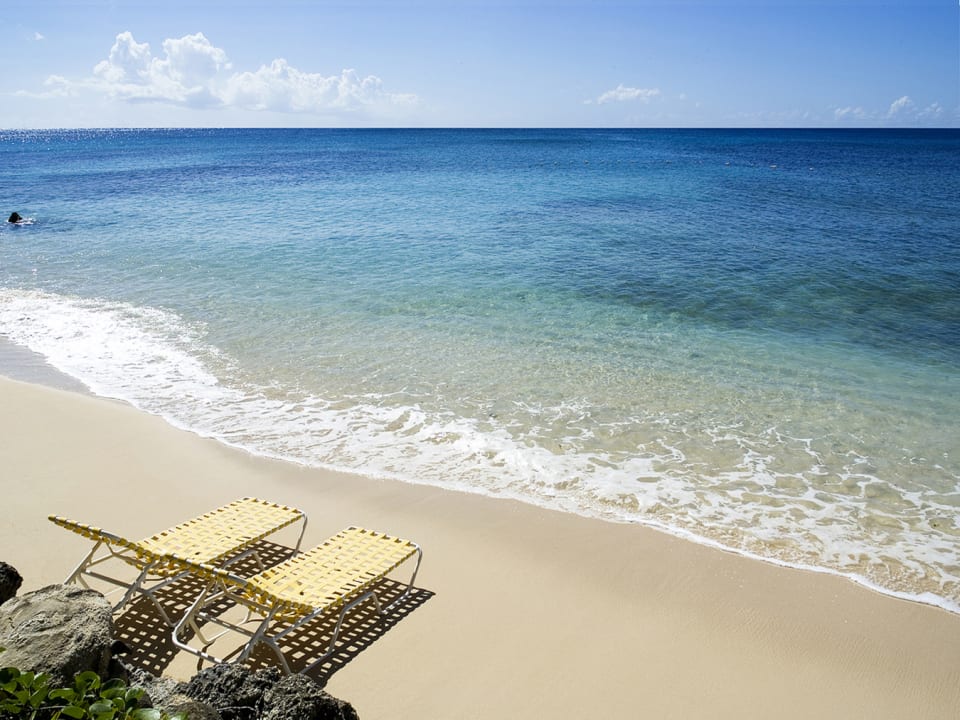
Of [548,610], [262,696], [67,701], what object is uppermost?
[67,701]

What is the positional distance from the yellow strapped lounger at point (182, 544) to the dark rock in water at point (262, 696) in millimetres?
1451

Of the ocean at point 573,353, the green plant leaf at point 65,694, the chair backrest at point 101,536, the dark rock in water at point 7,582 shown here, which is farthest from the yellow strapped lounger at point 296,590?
the ocean at point 573,353

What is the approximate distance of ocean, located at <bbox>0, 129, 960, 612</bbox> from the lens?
750 centimetres

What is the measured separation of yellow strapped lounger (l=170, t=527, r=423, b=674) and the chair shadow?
7 centimetres

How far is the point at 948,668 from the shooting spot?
507cm

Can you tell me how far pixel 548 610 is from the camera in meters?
5.54

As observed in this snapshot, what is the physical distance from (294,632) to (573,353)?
746cm

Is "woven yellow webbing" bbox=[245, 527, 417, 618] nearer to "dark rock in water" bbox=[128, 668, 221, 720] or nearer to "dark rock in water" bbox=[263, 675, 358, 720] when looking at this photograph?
"dark rock in water" bbox=[128, 668, 221, 720]

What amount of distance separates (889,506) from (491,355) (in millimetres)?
6114

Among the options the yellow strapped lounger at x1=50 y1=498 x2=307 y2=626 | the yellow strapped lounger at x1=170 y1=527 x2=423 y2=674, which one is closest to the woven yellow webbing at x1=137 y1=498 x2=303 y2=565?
the yellow strapped lounger at x1=50 y1=498 x2=307 y2=626

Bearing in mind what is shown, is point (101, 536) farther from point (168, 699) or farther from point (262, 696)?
point (262, 696)

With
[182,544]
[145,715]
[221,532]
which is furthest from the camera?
[221,532]

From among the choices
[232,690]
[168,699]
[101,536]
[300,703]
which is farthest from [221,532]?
[300,703]

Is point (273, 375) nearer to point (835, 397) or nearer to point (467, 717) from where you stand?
point (467, 717)
